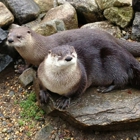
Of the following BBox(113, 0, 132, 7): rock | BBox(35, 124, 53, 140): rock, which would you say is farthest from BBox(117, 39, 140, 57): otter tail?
BBox(35, 124, 53, 140): rock

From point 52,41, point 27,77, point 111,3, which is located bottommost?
point 27,77

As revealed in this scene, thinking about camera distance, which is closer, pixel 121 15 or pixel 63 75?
pixel 63 75

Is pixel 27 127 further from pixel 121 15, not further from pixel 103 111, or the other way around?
pixel 121 15

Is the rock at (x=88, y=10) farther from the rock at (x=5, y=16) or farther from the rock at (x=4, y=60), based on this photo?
the rock at (x=4, y=60)

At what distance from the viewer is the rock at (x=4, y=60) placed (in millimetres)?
3605

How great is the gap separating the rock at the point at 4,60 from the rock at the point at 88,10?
3.95 ft

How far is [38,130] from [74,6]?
75.7 inches

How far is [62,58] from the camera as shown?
99.9 inches

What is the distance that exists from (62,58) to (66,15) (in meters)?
1.63

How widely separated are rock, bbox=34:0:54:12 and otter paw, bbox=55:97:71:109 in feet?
6.39

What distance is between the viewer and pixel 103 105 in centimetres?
293

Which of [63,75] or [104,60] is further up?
[63,75]

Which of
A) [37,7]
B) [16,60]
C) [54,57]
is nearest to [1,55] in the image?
[16,60]

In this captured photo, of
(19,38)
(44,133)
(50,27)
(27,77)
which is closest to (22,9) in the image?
(50,27)
